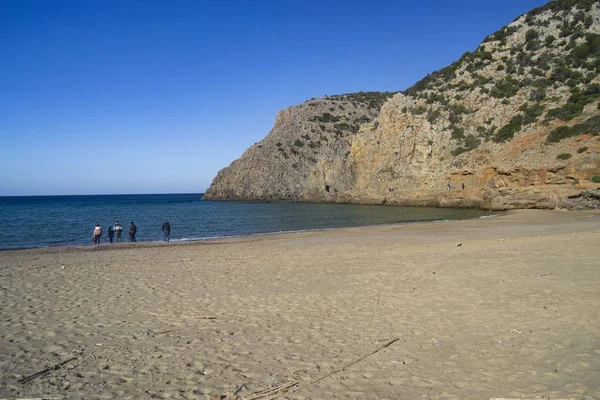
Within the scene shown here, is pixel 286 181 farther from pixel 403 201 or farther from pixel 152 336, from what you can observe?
pixel 152 336

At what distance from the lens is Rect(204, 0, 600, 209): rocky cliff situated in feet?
120

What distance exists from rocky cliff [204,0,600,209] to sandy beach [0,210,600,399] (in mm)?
28104

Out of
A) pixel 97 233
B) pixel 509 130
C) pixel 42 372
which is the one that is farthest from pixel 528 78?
pixel 42 372

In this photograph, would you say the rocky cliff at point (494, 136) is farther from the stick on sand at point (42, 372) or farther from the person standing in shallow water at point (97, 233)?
the stick on sand at point (42, 372)

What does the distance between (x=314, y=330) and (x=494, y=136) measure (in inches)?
1831

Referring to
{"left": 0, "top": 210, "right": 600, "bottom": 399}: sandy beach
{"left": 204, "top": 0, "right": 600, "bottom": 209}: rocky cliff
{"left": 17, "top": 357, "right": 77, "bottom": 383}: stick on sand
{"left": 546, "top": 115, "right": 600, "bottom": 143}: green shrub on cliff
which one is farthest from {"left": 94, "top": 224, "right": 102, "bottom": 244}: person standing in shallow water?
{"left": 546, "top": 115, "right": 600, "bottom": 143}: green shrub on cliff

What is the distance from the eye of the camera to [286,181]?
269 ft

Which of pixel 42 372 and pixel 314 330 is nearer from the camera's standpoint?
pixel 42 372

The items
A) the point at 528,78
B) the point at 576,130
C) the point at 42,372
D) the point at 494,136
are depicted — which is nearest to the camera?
the point at 42,372

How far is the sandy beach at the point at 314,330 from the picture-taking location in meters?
4.75

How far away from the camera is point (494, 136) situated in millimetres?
46219

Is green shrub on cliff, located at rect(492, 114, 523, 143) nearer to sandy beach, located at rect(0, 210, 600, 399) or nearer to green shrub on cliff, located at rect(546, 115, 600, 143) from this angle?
green shrub on cliff, located at rect(546, 115, 600, 143)

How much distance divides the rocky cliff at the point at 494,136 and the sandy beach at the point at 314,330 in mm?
28104

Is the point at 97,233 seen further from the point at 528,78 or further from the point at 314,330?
the point at 528,78
